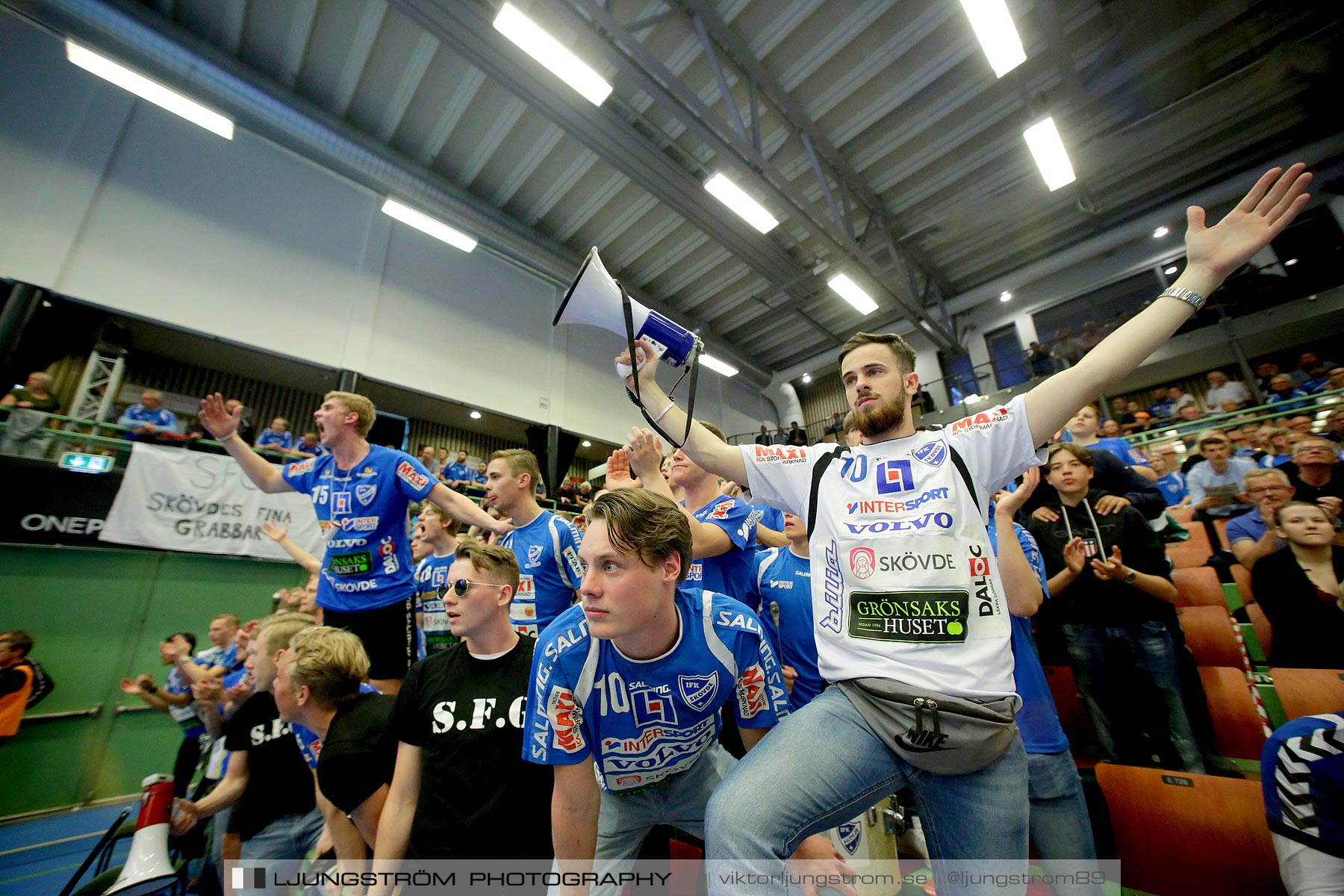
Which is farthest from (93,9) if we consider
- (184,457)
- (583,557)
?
(583,557)

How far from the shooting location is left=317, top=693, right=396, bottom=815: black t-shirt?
2.08 metres

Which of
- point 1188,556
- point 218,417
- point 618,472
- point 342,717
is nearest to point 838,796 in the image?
point 618,472

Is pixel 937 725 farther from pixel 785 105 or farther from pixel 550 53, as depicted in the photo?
pixel 785 105

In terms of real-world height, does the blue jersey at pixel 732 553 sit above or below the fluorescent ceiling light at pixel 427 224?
below

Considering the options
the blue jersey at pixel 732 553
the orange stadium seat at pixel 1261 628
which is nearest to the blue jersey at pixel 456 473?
the blue jersey at pixel 732 553

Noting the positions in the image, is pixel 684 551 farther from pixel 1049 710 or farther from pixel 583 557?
pixel 1049 710

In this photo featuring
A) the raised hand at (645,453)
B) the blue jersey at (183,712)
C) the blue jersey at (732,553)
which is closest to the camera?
the raised hand at (645,453)

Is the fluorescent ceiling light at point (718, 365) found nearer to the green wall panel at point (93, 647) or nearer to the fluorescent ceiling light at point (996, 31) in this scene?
the fluorescent ceiling light at point (996, 31)

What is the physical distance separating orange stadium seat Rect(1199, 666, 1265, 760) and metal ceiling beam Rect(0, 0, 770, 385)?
10260 mm

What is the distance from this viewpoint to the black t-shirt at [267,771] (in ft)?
8.39

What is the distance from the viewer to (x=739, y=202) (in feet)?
25.8

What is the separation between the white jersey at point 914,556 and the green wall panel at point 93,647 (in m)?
7.61

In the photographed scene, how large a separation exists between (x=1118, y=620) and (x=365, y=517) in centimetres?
410

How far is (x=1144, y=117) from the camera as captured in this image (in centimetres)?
791
